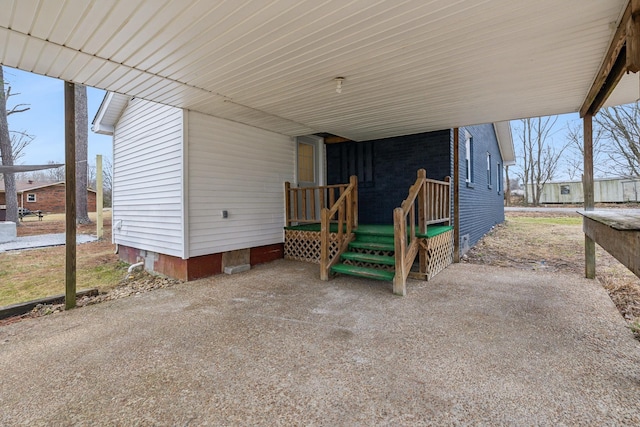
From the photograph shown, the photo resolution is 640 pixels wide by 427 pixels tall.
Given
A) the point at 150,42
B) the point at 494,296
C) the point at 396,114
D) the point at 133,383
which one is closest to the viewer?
the point at 133,383

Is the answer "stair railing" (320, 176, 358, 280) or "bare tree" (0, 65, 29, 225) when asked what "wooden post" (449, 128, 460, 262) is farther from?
"bare tree" (0, 65, 29, 225)

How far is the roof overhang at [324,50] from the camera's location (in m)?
2.47

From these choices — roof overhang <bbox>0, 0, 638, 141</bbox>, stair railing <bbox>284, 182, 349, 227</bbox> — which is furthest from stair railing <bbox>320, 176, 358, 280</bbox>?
roof overhang <bbox>0, 0, 638, 141</bbox>

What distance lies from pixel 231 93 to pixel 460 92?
3325mm

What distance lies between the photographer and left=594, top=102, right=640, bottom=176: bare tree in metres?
8.20

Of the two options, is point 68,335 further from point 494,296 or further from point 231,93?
point 494,296

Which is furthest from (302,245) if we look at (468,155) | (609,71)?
(609,71)

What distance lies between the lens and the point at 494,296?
405 cm

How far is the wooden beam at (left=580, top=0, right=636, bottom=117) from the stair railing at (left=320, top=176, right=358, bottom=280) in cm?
347

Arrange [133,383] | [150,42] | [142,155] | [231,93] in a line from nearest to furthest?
[133,383], [150,42], [231,93], [142,155]

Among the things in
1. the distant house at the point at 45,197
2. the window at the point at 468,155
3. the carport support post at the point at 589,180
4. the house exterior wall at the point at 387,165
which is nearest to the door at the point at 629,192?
the window at the point at 468,155

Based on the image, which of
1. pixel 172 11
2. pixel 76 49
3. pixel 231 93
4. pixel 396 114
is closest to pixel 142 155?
pixel 231 93

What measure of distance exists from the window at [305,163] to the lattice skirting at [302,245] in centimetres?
154

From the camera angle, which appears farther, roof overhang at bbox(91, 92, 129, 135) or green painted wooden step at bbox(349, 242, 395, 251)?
roof overhang at bbox(91, 92, 129, 135)
